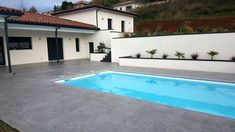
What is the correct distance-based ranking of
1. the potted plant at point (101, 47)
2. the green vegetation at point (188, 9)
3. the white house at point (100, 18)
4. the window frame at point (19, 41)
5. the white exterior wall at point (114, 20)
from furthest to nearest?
the green vegetation at point (188, 9), the white exterior wall at point (114, 20), the white house at point (100, 18), the potted plant at point (101, 47), the window frame at point (19, 41)

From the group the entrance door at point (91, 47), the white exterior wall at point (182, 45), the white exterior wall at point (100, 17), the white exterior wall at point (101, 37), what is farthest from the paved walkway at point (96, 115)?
the white exterior wall at point (100, 17)

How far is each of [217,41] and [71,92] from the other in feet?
28.3

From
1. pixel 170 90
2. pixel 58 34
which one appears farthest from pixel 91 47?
pixel 170 90

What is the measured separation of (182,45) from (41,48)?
1190 centimetres

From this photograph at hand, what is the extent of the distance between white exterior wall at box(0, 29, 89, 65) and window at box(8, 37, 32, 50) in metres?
0.25

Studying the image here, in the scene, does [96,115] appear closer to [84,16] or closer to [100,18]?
[100,18]

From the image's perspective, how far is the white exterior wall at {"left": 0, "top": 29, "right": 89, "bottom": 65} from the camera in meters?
14.2

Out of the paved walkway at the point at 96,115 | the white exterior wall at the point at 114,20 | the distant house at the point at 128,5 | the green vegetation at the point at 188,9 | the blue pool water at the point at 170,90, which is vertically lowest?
the blue pool water at the point at 170,90

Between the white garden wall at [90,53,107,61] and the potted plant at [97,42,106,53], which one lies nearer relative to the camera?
the white garden wall at [90,53,107,61]

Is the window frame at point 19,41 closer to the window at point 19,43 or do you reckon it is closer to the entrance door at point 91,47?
the window at point 19,43

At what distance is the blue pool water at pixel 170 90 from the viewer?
5.37 metres

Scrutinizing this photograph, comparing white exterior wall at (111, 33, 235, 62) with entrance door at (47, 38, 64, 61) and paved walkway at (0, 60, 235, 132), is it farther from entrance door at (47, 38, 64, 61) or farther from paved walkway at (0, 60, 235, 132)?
paved walkway at (0, 60, 235, 132)

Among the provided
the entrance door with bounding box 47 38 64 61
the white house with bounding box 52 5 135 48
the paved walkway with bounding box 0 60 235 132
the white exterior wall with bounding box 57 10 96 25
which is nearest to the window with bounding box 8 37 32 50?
the entrance door with bounding box 47 38 64 61

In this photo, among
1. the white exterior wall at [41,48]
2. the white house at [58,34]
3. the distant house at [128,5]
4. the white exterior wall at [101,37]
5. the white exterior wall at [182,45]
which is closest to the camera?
the white exterior wall at [182,45]
